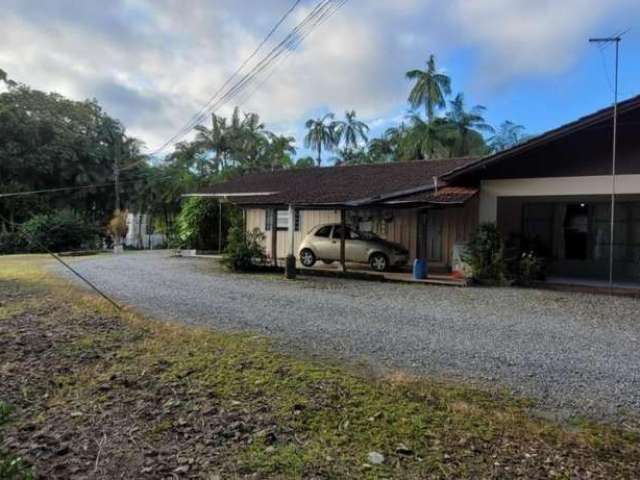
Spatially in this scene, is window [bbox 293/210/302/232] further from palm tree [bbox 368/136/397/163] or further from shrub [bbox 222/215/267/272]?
palm tree [bbox 368/136/397/163]

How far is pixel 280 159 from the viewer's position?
31.3 metres

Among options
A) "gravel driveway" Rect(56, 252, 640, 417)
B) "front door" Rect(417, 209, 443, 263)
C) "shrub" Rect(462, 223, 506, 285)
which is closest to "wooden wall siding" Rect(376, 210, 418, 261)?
"front door" Rect(417, 209, 443, 263)

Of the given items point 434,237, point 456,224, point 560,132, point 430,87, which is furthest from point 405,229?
point 430,87

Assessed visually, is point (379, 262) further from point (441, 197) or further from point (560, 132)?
point (560, 132)

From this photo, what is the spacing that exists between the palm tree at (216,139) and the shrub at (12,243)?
12.3m

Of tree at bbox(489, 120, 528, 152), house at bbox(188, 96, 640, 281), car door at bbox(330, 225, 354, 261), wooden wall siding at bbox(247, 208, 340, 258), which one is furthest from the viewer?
tree at bbox(489, 120, 528, 152)

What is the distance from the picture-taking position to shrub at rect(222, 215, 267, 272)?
1399cm

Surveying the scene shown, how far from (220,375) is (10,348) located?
124 inches

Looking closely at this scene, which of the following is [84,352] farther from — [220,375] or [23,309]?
[23,309]

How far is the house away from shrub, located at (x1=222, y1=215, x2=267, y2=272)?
3.76 ft

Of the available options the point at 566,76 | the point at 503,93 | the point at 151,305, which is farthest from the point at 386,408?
the point at 503,93

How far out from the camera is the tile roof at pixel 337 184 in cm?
1442

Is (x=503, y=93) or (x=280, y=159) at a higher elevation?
(x=503, y=93)

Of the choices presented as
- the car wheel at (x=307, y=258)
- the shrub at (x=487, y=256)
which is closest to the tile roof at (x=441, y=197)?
the shrub at (x=487, y=256)
